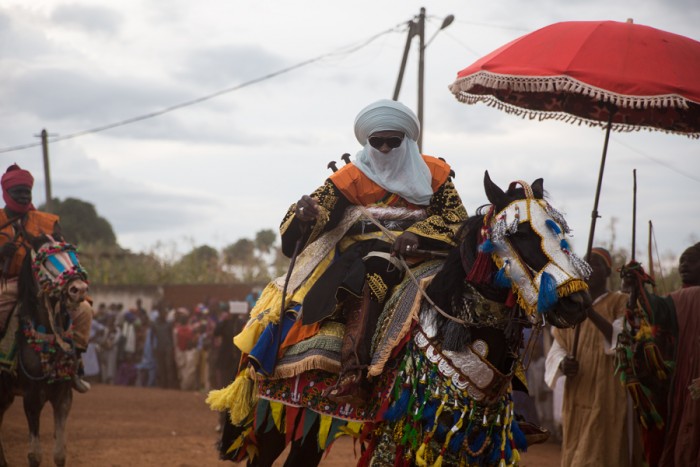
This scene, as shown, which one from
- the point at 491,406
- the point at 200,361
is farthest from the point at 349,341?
the point at 200,361

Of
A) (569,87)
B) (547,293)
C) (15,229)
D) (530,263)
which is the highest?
(569,87)

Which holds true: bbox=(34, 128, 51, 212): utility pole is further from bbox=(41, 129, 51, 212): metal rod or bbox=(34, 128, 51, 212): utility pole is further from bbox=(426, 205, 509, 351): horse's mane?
bbox=(426, 205, 509, 351): horse's mane

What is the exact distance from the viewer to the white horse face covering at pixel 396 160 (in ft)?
21.7

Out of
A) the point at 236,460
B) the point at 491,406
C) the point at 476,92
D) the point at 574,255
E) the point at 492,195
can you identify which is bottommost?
the point at 236,460

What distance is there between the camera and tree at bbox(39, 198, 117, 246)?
5806 centimetres

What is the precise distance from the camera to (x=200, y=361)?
26.8 m

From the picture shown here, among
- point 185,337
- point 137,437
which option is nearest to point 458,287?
point 137,437

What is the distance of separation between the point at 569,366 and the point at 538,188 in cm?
392

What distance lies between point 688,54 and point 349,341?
3282 mm

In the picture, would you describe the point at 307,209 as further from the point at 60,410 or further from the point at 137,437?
the point at 137,437

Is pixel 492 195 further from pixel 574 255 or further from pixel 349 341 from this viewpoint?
pixel 349 341

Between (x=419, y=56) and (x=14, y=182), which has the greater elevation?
(x=419, y=56)

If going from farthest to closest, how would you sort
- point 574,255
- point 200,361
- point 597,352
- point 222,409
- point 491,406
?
point 200,361 < point 597,352 < point 222,409 < point 491,406 < point 574,255

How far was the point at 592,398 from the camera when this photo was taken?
917cm
